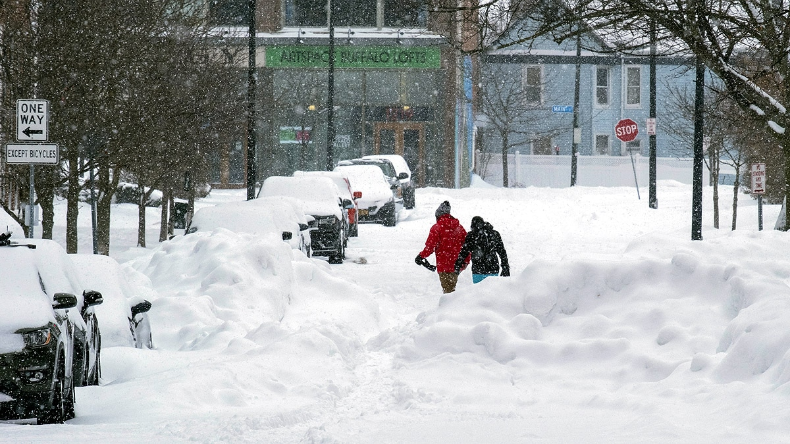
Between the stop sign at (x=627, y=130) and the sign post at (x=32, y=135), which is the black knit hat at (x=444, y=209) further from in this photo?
the stop sign at (x=627, y=130)

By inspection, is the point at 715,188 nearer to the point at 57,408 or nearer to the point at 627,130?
the point at 627,130

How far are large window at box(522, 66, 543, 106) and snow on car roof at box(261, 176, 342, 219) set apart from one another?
30.5 m

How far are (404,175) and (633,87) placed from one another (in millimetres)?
23940

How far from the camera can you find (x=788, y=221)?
2081 cm

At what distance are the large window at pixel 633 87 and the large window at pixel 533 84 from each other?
14.6 feet

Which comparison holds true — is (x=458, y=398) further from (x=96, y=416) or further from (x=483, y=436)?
(x=96, y=416)

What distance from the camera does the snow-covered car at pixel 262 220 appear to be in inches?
695

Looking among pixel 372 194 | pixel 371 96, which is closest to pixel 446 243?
pixel 372 194

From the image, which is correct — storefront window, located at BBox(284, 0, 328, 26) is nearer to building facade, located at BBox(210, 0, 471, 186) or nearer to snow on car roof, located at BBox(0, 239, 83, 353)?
building facade, located at BBox(210, 0, 471, 186)

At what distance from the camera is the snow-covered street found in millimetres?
6984

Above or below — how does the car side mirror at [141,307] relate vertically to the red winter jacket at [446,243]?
below

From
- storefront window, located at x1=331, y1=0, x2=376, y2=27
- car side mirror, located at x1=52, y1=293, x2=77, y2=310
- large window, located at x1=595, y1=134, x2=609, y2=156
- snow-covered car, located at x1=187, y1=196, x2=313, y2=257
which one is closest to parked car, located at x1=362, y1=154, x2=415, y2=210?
snow-covered car, located at x1=187, y1=196, x2=313, y2=257

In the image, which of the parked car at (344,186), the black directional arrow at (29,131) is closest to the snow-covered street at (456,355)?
the black directional arrow at (29,131)

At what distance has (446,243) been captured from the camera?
13.8m
